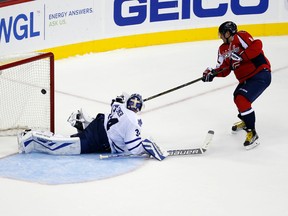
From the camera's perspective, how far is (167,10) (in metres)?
8.61

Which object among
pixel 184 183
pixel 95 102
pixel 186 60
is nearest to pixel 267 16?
pixel 186 60

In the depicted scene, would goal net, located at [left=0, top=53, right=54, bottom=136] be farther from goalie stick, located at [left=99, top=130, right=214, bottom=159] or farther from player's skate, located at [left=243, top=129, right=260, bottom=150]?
player's skate, located at [left=243, top=129, right=260, bottom=150]

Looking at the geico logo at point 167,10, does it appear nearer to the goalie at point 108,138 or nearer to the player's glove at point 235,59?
the player's glove at point 235,59

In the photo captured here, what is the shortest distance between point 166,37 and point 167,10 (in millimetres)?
337

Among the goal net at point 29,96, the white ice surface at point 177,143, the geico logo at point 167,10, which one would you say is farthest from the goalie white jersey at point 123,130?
the geico logo at point 167,10

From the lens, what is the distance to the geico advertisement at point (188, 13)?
852 centimetres

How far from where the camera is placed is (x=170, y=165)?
199 inches

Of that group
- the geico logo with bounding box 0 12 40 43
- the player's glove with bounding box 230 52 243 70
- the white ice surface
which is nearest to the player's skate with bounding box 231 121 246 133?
the white ice surface

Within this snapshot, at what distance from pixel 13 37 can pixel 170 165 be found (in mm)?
3288

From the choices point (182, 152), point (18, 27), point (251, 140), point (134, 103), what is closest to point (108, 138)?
point (134, 103)

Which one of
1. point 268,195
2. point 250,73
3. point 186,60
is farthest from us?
point 186,60

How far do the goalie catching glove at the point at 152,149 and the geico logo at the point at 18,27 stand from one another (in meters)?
3.11

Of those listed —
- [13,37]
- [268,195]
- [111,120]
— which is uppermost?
[13,37]

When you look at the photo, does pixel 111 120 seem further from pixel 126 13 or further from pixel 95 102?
pixel 126 13
